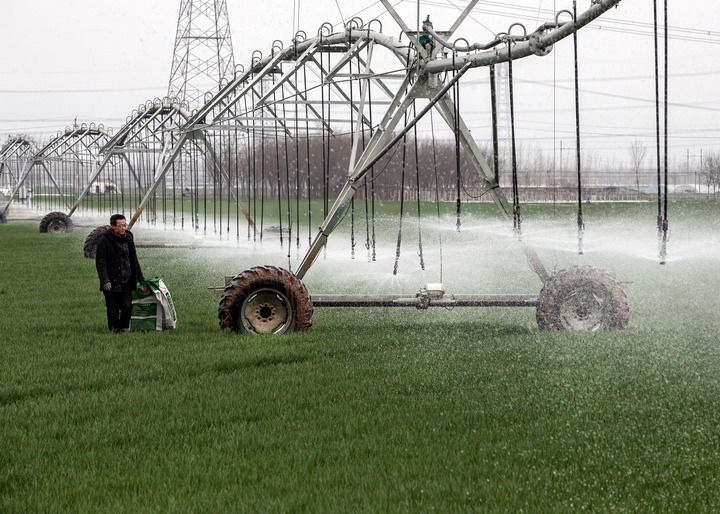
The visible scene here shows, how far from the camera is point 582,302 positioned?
11969mm

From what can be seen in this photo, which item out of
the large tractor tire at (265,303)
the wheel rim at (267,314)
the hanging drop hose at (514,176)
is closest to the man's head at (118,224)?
the large tractor tire at (265,303)

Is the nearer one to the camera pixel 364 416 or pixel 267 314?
pixel 364 416

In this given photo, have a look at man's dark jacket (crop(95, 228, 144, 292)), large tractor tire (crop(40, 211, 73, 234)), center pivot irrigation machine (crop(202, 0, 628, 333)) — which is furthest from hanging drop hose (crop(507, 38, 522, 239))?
large tractor tire (crop(40, 211, 73, 234))

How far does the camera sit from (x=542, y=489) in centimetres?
594

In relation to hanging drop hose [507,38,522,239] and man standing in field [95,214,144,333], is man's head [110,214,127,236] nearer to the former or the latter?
man standing in field [95,214,144,333]

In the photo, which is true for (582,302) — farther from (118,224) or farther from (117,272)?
(118,224)

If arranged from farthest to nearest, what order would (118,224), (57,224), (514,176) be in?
(57,224) < (118,224) < (514,176)

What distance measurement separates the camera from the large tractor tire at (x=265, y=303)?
11.7 meters

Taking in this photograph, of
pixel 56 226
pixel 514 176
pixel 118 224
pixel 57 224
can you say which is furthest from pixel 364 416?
pixel 56 226

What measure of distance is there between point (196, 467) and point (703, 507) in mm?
3254

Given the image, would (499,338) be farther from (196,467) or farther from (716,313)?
(196,467)

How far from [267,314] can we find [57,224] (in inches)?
1109

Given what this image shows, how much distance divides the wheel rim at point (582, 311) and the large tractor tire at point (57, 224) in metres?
29.4

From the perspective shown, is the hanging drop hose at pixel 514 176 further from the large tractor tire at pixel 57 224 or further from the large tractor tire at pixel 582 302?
the large tractor tire at pixel 57 224
